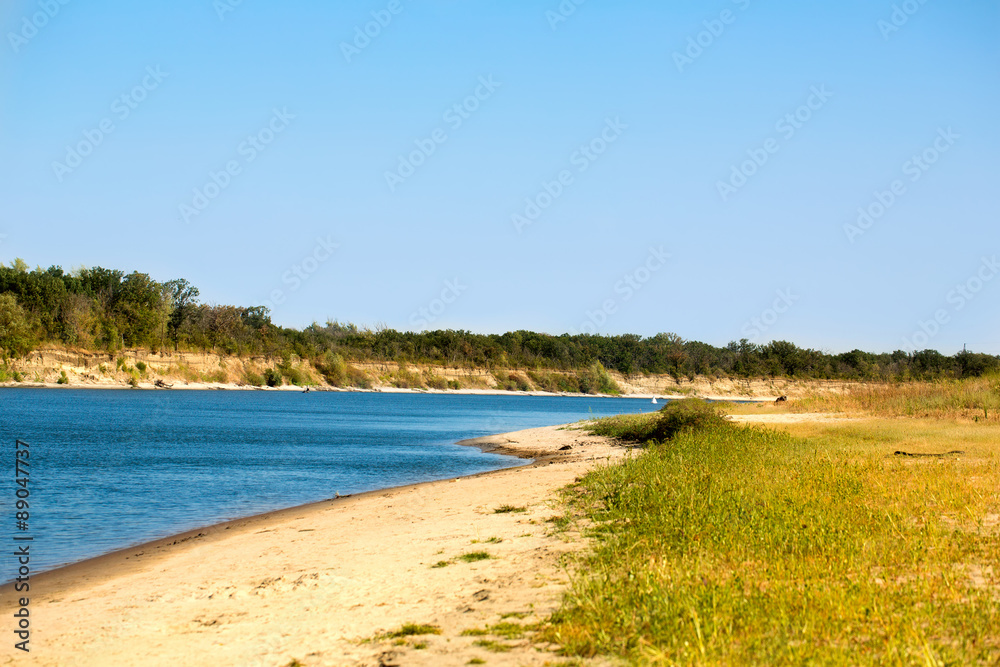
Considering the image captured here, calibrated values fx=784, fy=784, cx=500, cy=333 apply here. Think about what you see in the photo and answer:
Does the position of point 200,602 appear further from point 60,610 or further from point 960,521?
point 960,521

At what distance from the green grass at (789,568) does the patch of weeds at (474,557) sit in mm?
1531

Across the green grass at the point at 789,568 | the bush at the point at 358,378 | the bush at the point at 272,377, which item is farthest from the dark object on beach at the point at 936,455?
the bush at the point at 358,378

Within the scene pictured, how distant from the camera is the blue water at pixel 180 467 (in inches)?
656

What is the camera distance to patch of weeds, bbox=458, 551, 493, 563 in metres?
10.3

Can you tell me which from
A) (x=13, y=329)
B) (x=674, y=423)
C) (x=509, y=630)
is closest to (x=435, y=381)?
(x=13, y=329)

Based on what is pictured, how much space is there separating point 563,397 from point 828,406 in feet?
384

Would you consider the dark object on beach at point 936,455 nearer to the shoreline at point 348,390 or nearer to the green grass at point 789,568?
the green grass at point 789,568

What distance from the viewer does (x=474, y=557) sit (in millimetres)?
10469

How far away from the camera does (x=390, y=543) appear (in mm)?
12422

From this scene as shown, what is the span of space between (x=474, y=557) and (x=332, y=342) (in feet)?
454

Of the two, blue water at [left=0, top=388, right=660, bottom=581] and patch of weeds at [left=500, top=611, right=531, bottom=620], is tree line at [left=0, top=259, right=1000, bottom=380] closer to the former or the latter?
blue water at [left=0, top=388, right=660, bottom=581]

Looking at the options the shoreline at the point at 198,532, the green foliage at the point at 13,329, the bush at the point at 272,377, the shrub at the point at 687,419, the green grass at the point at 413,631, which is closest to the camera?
the green grass at the point at 413,631

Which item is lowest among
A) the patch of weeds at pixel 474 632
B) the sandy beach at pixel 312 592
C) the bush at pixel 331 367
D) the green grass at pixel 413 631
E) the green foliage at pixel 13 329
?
the sandy beach at pixel 312 592

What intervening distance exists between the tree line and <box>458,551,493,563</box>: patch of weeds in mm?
55391
